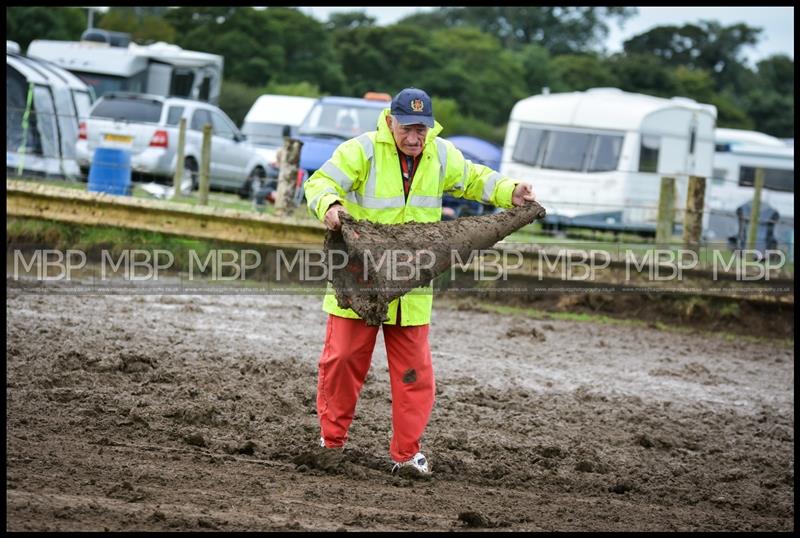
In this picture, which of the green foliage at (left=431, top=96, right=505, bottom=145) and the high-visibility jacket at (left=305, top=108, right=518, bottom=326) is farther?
the green foliage at (left=431, top=96, right=505, bottom=145)

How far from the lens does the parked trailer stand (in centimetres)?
2053

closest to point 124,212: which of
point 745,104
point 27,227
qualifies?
point 27,227

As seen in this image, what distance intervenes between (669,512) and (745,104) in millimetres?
63218

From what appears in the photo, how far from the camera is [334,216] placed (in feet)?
21.5

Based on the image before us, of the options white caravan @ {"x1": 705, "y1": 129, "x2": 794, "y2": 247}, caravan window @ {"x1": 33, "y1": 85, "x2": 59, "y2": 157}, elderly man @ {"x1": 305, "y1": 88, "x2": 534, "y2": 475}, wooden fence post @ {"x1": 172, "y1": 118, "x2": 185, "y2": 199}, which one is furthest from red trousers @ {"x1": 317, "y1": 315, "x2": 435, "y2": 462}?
white caravan @ {"x1": 705, "y1": 129, "x2": 794, "y2": 247}

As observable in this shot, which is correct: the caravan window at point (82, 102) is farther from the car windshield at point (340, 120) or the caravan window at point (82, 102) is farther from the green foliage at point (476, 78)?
the green foliage at point (476, 78)

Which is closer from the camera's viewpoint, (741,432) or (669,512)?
(669,512)

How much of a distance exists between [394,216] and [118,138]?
16.5 m

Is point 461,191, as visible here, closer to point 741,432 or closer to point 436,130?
point 436,130

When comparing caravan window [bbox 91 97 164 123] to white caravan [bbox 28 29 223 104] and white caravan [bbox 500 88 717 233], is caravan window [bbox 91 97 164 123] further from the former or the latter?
white caravan [bbox 500 88 717 233]

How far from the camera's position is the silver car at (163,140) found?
72.7 ft

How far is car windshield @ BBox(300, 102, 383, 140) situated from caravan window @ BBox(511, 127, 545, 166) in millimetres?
3976

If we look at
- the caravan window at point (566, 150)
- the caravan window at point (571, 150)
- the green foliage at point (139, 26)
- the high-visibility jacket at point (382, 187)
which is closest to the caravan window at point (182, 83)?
the caravan window at point (571, 150)

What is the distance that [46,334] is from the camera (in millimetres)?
9922
